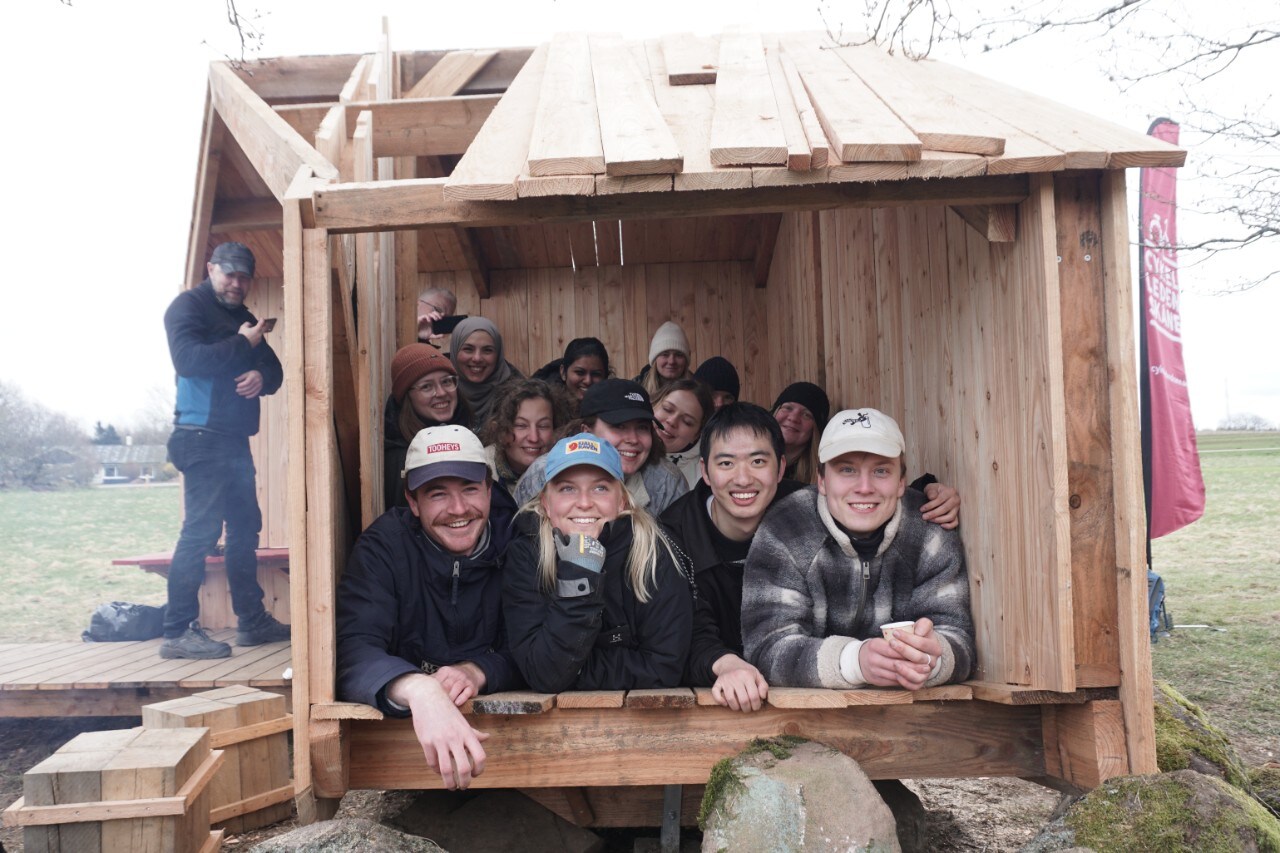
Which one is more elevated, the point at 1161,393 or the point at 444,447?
the point at 1161,393

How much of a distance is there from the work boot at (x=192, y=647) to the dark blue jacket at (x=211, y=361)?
1.22 meters

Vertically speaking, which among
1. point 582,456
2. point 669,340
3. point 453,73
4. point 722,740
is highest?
point 453,73

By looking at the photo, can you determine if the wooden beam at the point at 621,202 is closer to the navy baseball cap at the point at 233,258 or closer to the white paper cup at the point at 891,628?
the white paper cup at the point at 891,628

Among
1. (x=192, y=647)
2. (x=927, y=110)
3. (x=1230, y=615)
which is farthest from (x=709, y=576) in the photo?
(x=1230, y=615)

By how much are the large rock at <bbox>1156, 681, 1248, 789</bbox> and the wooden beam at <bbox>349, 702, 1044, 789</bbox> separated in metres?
0.91

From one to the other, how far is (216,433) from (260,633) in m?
1.30

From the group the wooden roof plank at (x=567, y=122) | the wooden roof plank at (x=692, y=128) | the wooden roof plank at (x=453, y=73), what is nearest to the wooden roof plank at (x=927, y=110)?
the wooden roof plank at (x=692, y=128)

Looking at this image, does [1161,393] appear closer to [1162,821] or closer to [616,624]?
[1162,821]

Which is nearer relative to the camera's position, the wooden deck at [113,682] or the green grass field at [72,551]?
the wooden deck at [113,682]

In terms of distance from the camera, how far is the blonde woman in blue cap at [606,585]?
10.1 feet

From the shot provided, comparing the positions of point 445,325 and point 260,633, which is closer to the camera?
point 260,633

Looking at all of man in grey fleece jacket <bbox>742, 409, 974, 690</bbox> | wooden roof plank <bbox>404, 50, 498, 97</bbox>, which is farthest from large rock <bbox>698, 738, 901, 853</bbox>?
wooden roof plank <bbox>404, 50, 498, 97</bbox>

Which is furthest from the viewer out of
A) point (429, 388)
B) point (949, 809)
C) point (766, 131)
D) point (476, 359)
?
point (476, 359)

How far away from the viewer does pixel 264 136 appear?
448 centimetres
